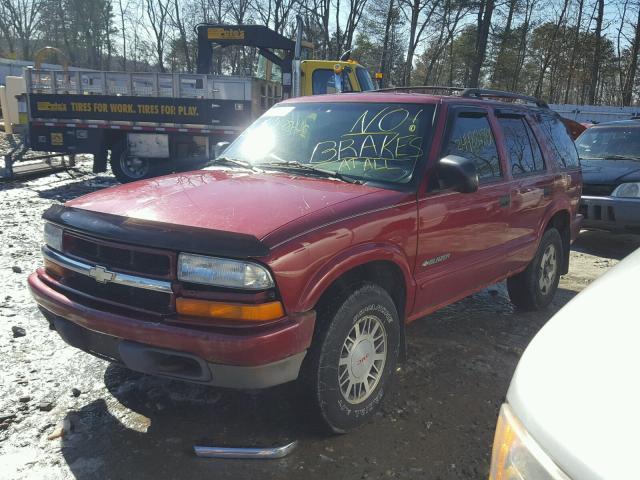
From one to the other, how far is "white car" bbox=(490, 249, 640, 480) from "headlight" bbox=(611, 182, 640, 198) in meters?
6.34

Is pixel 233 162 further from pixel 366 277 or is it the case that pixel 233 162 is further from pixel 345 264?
pixel 345 264

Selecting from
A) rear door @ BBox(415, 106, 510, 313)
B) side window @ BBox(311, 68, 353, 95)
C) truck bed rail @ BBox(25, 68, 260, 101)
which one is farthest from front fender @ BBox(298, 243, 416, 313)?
side window @ BBox(311, 68, 353, 95)

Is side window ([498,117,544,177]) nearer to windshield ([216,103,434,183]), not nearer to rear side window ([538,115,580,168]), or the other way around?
rear side window ([538,115,580,168])

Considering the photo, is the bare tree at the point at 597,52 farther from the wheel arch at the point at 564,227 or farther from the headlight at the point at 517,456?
the headlight at the point at 517,456

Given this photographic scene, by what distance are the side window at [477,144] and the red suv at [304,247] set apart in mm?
15

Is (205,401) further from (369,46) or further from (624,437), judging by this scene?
(369,46)

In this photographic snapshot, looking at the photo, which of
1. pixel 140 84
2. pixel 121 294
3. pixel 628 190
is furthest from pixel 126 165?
pixel 121 294

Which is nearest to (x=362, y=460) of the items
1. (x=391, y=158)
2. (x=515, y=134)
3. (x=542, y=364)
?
(x=542, y=364)

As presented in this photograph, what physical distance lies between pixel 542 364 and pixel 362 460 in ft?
5.16

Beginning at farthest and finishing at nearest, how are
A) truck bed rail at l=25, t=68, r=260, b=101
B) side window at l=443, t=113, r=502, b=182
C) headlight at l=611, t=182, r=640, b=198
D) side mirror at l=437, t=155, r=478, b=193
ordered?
truck bed rail at l=25, t=68, r=260, b=101
headlight at l=611, t=182, r=640, b=198
side window at l=443, t=113, r=502, b=182
side mirror at l=437, t=155, r=478, b=193

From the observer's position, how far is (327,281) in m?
2.58

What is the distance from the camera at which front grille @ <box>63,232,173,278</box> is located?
249 centimetres

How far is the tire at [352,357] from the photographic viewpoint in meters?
2.66

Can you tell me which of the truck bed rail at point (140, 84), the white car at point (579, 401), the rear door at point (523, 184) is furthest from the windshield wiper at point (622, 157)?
the white car at point (579, 401)
